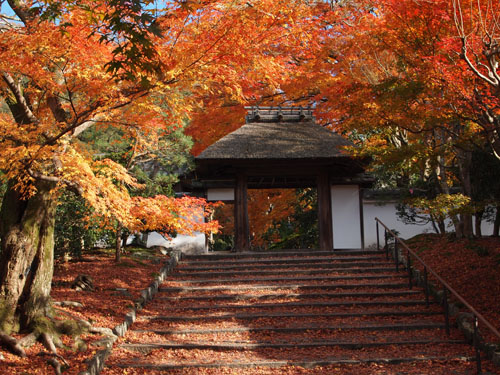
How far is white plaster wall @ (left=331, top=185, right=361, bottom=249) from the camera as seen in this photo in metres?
14.5

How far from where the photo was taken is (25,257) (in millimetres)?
7320

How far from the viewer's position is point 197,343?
309 inches

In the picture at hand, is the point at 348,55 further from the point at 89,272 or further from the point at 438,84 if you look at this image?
the point at 89,272

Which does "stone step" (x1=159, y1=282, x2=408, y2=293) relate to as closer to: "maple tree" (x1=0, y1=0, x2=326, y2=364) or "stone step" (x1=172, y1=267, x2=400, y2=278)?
"stone step" (x1=172, y1=267, x2=400, y2=278)

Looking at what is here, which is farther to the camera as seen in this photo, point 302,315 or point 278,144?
point 278,144

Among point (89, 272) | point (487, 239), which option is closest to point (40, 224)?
point (89, 272)

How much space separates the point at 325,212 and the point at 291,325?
A: 640 centimetres

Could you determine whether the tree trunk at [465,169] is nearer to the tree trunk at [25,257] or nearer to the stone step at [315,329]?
the stone step at [315,329]

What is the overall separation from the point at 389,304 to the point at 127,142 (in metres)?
7.19

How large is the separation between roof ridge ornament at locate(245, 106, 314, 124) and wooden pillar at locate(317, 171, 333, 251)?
274 cm

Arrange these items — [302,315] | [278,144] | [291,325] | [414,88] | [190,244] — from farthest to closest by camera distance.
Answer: [190,244], [278,144], [302,315], [414,88], [291,325]

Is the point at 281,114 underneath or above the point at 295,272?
above

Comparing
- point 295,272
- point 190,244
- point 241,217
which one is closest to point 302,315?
point 295,272

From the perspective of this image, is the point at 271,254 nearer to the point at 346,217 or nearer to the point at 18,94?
the point at 346,217
